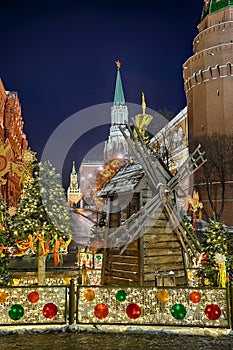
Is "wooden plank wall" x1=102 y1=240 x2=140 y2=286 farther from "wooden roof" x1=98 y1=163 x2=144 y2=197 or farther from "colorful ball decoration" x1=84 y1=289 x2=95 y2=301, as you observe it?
"colorful ball decoration" x1=84 y1=289 x2=95 y2=301

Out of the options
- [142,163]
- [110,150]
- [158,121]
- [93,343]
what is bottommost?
[93,343]

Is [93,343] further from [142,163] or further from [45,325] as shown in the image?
[142,163]

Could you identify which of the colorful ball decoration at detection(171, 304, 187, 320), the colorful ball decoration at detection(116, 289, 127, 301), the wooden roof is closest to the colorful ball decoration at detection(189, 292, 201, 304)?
the colorful ball decoration at detection(171, 304, 187, 320)

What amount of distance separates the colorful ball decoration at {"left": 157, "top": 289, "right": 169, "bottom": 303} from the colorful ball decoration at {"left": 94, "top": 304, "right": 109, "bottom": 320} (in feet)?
4.30

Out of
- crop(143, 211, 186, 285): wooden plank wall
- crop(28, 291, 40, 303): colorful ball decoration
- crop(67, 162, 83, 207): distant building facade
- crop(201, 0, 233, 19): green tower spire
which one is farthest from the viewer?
crop(67, 162, 83, 207): distant building facade

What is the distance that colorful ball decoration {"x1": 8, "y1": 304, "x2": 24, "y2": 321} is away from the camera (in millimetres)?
8289

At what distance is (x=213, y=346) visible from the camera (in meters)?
7.37

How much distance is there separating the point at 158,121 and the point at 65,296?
4421 cm

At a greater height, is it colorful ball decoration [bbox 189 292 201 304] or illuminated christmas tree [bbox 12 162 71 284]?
illuminated christmas tree [bbox 12 162 71 284]

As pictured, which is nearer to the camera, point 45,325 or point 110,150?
point 45,325

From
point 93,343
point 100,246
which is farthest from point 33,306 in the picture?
point 100,246

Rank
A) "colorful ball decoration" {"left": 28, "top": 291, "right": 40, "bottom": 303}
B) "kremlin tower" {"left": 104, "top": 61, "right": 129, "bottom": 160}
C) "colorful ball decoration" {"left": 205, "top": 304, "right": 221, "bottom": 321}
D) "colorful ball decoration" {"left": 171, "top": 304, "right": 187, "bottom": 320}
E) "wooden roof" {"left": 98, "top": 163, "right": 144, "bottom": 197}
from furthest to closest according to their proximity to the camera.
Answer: "kremlin tower" {"left": 104, "top": 61, "right": 129, "bottom": 160} < "wooden roof" {"left": 98, "top": 163, "right": 144, "bottom": 197} < "colorful ball decoration" {"left": 28, "top": 291, "right": 40, "bottom": 303} < "colorful ball decoration" {"left": 171, "top": 304, "right": 187, "bottom": 320} < "colorful ball decoration" {"left": 205, "top": 304, "right": 221, "bottom": 321}

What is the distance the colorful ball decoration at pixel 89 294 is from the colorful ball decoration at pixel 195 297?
2.35 meters

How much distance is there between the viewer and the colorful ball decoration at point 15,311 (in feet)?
27.2
